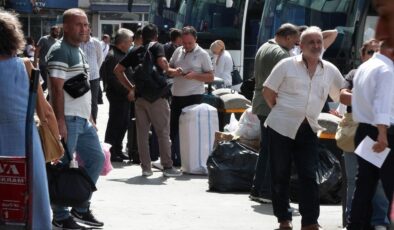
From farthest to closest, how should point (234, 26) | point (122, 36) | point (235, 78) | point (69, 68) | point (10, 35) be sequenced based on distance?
point (234, 26)
point (235, 78)
point (122, 36)
point (69, 68)
point (10, 35)

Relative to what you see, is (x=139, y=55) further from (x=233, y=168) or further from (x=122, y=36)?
(x=233, y=168)

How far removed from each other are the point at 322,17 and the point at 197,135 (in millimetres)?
5508

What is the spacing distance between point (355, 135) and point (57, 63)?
242 cm

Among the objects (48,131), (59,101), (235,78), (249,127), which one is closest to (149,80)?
(249,127)

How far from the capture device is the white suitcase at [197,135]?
12305mm

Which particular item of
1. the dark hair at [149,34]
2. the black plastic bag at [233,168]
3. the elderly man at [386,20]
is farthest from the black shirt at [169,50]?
the elderly man at [386,20]

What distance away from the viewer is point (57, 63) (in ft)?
25.9

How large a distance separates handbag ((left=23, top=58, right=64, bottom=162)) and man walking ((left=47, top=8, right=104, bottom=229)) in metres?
0.88

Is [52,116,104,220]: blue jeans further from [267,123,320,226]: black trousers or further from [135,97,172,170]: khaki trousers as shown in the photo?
[135,97,172,170]: khaki trousers

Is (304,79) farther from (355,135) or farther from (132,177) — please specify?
(132,177)

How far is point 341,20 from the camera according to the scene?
1642 cm

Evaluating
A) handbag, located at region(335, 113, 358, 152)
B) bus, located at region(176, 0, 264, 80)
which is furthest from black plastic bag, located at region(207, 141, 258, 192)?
bus, located at region(176, 0, 264, 80)

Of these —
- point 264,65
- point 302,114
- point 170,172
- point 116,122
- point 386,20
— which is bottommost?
point 170,172

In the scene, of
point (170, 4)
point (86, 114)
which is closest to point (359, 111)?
point (86, 114)
